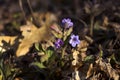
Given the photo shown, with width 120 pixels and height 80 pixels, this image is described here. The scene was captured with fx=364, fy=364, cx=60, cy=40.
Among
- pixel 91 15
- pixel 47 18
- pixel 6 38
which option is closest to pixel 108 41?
pixel 91 15

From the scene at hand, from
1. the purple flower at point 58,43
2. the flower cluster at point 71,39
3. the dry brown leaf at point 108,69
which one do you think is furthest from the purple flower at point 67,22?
the dry brown leaf at point 108,69

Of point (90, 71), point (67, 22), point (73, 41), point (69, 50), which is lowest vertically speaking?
point (90, 71)

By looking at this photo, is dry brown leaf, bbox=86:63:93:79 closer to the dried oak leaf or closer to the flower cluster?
the flower cluster

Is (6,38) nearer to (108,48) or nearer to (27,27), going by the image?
(27,27)

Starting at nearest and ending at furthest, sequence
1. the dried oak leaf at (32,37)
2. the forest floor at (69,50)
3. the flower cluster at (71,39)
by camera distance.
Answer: the flower cluster at (71,39)
the forest floor at (69,50)
the dried oak leaf at (32,37)

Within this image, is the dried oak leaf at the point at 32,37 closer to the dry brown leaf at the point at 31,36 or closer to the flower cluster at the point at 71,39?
the dry brown leaf at the point at 31,36

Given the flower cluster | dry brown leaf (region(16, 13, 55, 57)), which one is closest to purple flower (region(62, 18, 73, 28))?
the flower cluster

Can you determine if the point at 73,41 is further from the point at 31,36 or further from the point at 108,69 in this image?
the point at 31,36

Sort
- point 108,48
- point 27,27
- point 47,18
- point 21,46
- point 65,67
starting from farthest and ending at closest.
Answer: point 47,18 → point 27,27 → point 21,46 → point 108,48 → point 65,67

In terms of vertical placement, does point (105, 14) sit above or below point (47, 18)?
above

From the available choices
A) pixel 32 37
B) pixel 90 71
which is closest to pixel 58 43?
pixel 90 71

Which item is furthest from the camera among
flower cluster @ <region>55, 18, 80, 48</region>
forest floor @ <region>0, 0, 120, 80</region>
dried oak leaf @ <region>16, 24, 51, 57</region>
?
dried oak leaf @ <region>16, 24, 51, 57</region>
